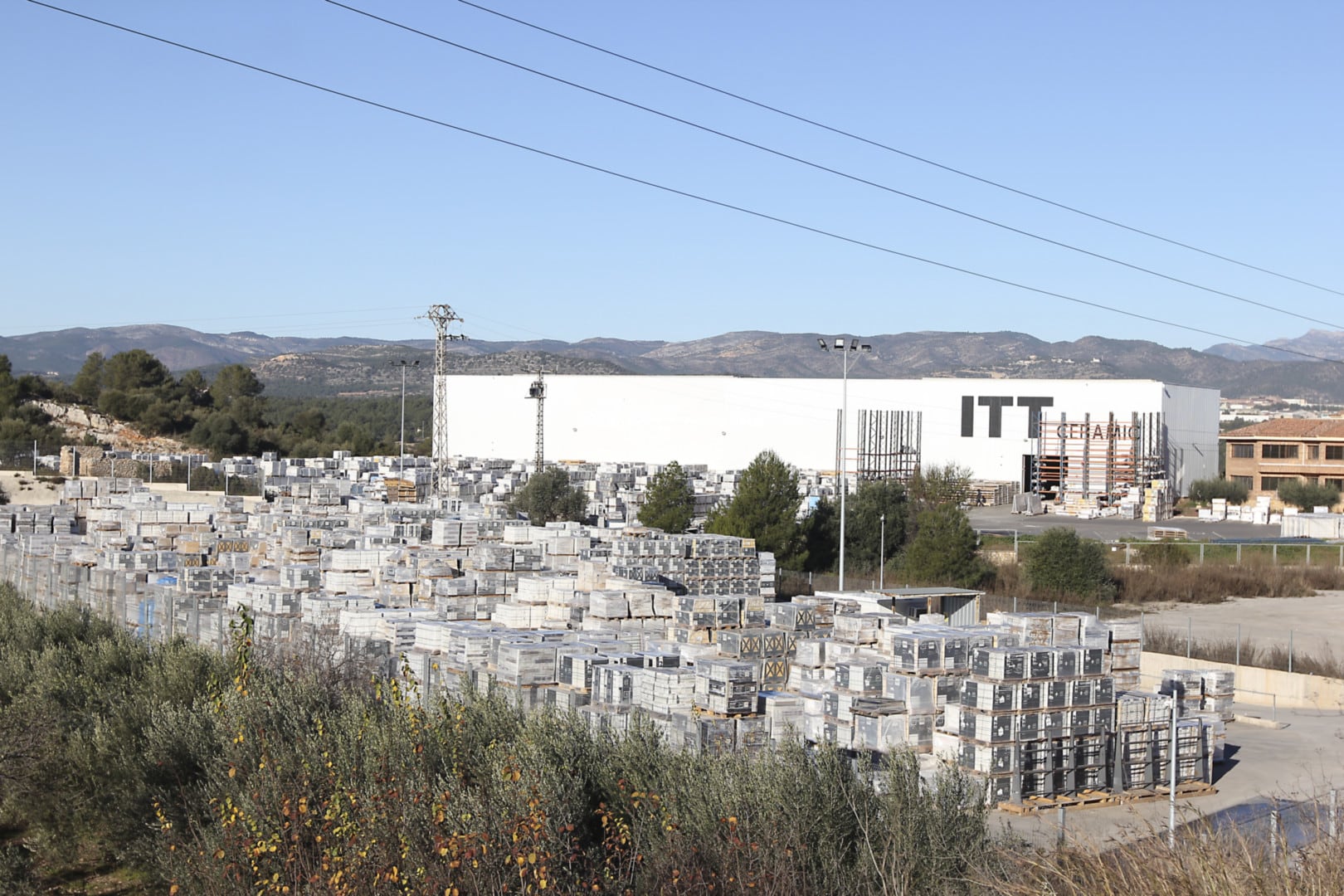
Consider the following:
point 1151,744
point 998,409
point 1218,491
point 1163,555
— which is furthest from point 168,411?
point 1151,744

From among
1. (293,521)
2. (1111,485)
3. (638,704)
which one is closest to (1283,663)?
(638,704)

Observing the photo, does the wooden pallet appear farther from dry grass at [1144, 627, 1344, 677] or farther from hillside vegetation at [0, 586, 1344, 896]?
dry grass at [1144, 627, 1344, 677]

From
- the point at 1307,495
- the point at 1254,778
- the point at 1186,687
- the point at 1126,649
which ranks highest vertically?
the point at 1307,495

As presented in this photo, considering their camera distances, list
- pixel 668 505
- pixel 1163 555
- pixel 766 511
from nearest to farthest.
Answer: pixel 766 511 → pixel 1163 555 → pixel 668 505

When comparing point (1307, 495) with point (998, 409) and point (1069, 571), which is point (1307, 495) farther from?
point (1069, 571)

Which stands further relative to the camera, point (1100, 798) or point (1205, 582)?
point (1205, 582)

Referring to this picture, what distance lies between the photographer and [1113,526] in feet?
194

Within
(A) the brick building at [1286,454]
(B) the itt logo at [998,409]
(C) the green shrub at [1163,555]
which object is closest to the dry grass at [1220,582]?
(C) the green shrub at [1163,555]

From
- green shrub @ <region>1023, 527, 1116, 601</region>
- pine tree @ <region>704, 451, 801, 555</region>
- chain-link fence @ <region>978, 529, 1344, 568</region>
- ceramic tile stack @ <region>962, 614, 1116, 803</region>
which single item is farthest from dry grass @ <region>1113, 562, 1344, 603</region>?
ceramic tile stack @ <region>962, 614, 1116, 803</region>

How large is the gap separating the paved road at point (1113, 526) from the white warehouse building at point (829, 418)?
5318 mm

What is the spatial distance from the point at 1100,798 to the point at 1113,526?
44.4 meters

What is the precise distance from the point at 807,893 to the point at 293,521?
80.9 feet

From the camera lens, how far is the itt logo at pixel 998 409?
6894cm

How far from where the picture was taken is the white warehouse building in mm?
68125
